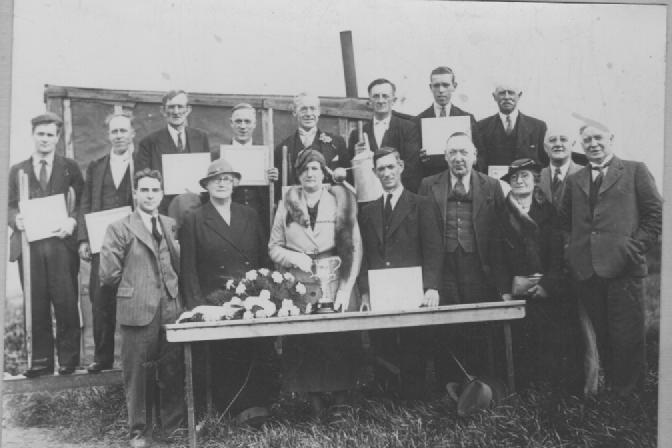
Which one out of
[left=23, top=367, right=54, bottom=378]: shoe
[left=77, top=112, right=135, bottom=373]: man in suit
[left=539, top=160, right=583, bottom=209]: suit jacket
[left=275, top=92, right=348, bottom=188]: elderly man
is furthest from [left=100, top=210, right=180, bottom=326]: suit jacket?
[left=539, top=160, right=583, bottom=209]: suit jacket

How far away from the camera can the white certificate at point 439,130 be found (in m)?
4.58

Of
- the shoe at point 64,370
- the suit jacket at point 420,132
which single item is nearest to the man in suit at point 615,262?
the suit jacket at point 420,132

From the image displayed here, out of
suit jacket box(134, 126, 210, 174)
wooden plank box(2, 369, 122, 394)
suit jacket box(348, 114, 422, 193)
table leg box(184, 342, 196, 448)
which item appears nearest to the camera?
table leg box(184, 342, 196, 448)

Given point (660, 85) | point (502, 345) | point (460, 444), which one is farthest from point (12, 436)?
point (660, 85)

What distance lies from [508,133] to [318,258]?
145cm

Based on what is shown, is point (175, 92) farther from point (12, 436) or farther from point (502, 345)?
point (502, 345)

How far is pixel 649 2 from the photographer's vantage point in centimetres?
465

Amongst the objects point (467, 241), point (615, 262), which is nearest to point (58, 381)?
point (467, 241)

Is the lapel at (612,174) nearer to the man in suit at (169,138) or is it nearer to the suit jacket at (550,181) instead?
the suit jacket at (550,181)

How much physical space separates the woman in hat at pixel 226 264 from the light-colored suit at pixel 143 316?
168 millimetres

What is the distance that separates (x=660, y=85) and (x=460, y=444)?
2.62 meters

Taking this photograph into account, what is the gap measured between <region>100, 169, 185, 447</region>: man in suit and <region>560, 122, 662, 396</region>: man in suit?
2493 millimetres

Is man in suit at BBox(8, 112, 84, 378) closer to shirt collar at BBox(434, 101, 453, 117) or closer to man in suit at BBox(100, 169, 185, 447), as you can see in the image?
man in suit at BBox(100, 169, 185, 447)

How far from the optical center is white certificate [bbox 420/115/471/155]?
4.58 meters
